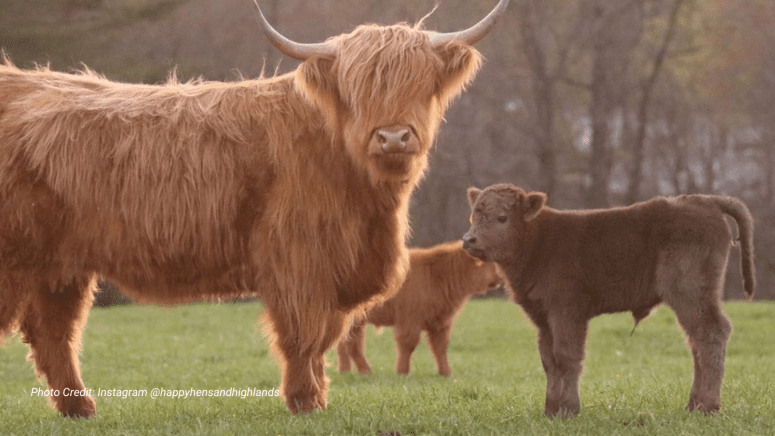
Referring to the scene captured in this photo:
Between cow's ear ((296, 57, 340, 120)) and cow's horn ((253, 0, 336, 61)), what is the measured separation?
0.17 ft

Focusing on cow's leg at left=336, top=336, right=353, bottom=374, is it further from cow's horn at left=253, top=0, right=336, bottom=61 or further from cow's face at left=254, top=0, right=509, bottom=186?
cow's horn at left=253, top=0, right=336, bottom=61

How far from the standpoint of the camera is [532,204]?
515cm

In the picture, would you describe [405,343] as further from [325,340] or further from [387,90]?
[387,90]

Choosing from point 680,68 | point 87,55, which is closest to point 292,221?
point 87,55

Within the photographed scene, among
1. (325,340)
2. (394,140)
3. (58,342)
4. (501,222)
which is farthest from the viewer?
(58,342)

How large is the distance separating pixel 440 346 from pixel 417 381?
4.24ft

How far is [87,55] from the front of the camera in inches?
720

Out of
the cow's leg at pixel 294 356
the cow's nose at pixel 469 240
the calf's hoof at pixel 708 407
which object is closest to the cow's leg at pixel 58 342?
the cow's leg at pixel 294 356

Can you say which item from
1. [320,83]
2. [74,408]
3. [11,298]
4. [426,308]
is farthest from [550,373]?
[426,308]

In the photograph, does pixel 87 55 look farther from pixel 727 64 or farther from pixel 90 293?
pixel 727 64

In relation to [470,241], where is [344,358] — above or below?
below

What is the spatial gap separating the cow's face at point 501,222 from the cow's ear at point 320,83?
0.96m

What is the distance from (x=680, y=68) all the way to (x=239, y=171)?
25.2 metres

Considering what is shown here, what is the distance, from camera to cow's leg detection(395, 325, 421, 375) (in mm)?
9320
